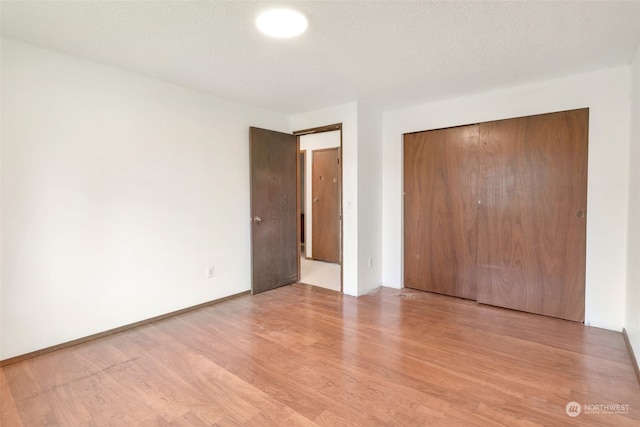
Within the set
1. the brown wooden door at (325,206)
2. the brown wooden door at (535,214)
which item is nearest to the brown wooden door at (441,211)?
the brown wooden door at (535,214)

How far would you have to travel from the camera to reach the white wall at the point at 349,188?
3.70 metres

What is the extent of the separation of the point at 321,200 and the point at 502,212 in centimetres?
302

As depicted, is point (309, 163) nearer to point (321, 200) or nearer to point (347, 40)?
point (321, 200)

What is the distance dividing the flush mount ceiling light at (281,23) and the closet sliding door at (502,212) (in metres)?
2.29

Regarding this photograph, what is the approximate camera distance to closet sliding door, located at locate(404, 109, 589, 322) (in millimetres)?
2932

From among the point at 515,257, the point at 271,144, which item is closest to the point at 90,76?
the point at 271,144

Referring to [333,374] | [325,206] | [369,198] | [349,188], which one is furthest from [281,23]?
[325,206]

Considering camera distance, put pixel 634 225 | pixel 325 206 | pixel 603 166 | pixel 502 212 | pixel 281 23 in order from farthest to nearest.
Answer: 1. pixel 325 206
2. pixel 502 212
3. pixel 603 166
4. pixel 634 225
5. pixel 281 23

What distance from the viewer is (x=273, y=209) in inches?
159

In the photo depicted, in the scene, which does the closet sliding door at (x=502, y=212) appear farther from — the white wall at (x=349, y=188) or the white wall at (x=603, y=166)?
the white wall at (x=349, y=188)

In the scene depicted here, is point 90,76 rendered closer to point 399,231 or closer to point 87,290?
point 87,290

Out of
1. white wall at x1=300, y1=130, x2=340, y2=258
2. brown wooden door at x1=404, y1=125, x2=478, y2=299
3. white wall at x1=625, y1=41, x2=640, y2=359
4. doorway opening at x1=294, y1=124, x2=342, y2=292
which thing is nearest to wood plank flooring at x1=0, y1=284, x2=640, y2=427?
white wall at x1=625, y1=41, x2=640, y2=359

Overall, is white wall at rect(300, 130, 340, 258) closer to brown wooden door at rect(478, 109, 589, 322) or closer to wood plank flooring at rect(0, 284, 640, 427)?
brown wooden door at rect(478, 109, 589, 322)

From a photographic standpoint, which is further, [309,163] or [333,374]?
[309,163]
